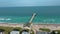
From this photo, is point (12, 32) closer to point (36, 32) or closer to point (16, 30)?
point (16, 30)

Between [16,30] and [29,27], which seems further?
[16,30]

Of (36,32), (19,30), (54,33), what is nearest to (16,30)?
(19,30)

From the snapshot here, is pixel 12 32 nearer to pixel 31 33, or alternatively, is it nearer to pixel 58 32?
pixel 31 33

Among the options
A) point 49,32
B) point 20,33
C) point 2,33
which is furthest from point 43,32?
point 2,33

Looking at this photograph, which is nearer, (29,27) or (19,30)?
(29,27)

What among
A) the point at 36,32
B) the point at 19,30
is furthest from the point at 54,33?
the point at 19,30

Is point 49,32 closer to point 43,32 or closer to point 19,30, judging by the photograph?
point 43,32

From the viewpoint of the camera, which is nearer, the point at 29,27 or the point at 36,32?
the point at 29,27
